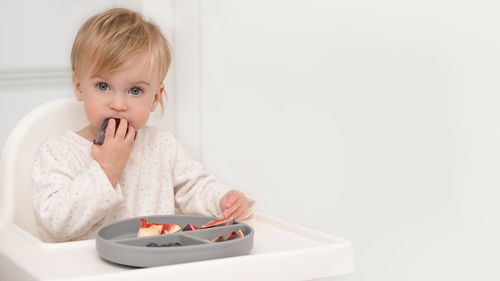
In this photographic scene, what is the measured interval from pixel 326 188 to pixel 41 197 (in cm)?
52

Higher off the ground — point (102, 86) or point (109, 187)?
point (102, 86)

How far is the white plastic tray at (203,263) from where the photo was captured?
758 millimetres

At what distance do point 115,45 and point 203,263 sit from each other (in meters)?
0.47

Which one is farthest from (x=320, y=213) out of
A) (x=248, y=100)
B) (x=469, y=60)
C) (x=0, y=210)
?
(x=0, y=210)

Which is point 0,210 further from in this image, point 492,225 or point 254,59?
point 492,225

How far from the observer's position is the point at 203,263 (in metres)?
0.78

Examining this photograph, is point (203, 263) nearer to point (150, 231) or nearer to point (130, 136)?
point (150, 231)

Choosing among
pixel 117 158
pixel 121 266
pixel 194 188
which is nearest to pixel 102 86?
pixel 117 158

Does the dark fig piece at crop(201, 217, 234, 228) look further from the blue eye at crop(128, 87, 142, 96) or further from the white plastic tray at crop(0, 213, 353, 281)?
the blue eye at crop(128, 87, 142, 96)

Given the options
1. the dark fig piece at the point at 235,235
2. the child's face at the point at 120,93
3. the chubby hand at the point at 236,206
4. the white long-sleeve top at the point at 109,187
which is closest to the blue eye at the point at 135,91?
the child's face at the point at 120,93

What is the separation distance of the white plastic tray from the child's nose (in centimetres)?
26

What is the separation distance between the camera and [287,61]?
4.21ft

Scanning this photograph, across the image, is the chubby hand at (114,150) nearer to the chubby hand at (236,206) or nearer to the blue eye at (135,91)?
the blue eye at (135,91)

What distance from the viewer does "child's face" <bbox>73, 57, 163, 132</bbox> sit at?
109 centimetres
